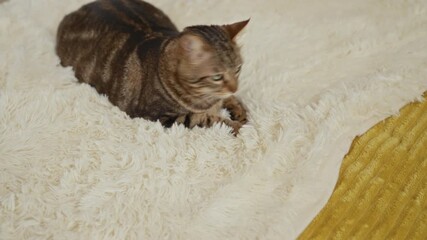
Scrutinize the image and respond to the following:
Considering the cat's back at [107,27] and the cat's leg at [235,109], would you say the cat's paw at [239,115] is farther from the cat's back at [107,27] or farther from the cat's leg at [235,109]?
the cat's back at [107,27]

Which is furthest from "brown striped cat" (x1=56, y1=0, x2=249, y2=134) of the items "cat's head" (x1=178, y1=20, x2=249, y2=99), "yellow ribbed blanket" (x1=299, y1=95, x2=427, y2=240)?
"yellow ribbed blanket" (x1=299, y1=95, x2=427, y2=240)

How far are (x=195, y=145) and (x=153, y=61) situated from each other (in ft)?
1.01

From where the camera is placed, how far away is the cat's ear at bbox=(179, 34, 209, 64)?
3.83 ft

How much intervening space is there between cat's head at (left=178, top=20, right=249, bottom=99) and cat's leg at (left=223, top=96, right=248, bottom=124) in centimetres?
14

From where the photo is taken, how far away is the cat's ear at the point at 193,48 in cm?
117

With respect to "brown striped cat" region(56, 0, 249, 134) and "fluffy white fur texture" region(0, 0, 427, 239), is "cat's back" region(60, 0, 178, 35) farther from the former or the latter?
"fluffy white fur texture" region(0, 0, 427, 239)

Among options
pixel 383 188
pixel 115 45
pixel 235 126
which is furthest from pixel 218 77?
pixel 383 188

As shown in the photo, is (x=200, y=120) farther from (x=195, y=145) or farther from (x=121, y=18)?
(x=121, y=18)

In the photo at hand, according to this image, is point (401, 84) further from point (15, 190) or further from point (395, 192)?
point (15, 190)

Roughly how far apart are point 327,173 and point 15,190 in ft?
2.78

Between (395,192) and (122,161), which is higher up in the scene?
(395,192)

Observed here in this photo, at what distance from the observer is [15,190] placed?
1.15 meters

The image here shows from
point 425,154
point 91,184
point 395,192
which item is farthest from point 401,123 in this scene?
point 91,184

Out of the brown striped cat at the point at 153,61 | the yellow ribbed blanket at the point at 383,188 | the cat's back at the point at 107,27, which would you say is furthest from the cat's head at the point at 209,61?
the yellow ribbed blanket at the point at 383,188
